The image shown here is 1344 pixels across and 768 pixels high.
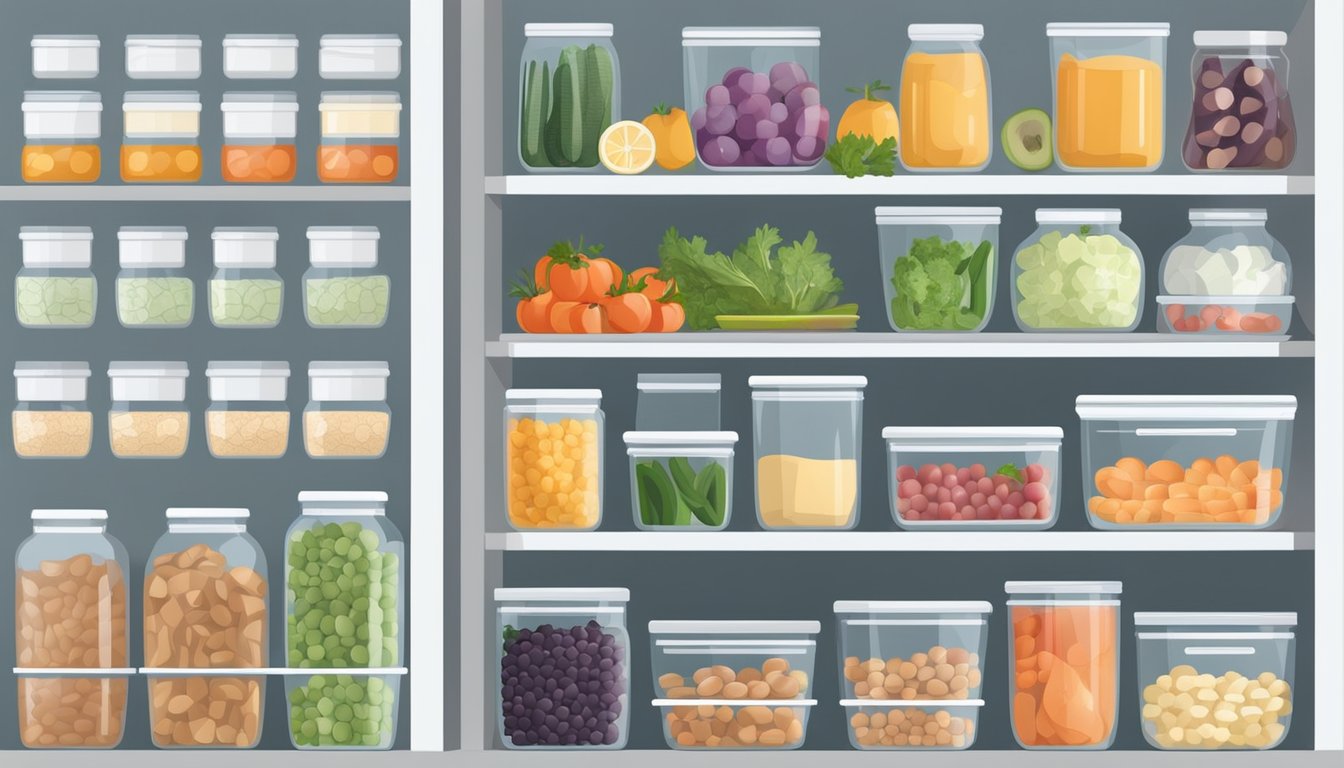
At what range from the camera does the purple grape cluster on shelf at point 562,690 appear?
2.35 meters

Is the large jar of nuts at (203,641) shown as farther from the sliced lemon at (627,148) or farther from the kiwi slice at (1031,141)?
the kiwi slice at (1031,141)

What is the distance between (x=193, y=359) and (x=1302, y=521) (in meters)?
1.98

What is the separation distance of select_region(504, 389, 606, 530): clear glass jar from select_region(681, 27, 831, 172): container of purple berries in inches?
18.8

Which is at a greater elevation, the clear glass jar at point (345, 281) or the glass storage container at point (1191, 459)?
the clear glass jar at point (345, 281)

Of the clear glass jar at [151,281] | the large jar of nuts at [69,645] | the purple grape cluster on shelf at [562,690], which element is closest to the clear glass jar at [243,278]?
the clear glass jar at [151,281]

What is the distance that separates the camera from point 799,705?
7.72ft

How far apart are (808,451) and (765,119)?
0.56m

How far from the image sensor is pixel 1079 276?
2.38 metres

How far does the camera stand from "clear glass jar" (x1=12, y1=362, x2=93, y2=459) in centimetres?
241

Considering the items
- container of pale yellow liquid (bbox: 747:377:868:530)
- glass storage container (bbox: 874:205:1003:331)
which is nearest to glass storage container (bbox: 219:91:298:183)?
container of pale yellow liquid (bbox: 747:377:868:530)

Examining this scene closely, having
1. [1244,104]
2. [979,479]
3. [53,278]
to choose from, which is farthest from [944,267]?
[53,278]

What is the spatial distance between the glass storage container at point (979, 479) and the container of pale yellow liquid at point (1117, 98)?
469mm
